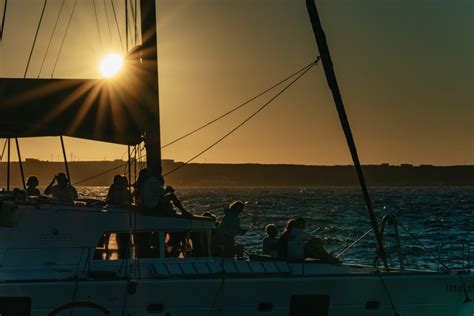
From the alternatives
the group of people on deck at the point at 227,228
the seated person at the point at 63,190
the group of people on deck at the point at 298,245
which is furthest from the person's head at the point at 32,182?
the group of people on deck at the point at 298,245

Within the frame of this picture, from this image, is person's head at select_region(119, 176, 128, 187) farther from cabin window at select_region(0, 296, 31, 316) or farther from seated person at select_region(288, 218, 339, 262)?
seated person at select_region(288, 218, 339, 262)

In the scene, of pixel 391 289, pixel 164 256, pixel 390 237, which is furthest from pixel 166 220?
pixel 390 237

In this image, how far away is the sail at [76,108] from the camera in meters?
14.9

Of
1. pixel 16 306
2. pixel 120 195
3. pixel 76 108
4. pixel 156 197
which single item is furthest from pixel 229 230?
pixel 16 306

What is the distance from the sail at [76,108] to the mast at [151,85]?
0.12 meters

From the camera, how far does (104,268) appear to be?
47.7 ft

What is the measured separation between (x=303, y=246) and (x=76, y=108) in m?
4.33

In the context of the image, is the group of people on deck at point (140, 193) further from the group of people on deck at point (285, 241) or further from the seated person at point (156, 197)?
the group of people on deck at point (285, 241)

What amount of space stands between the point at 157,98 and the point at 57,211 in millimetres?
2631

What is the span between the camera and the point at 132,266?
14.5 metres

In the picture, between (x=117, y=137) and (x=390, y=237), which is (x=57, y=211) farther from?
(x=390, y=237)

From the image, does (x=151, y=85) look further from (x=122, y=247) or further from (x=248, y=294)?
(x=248, y=294)

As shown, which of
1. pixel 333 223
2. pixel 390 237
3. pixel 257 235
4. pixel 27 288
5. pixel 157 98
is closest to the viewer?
pixel 27 288

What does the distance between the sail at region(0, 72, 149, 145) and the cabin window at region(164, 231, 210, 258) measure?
5.88 ft
